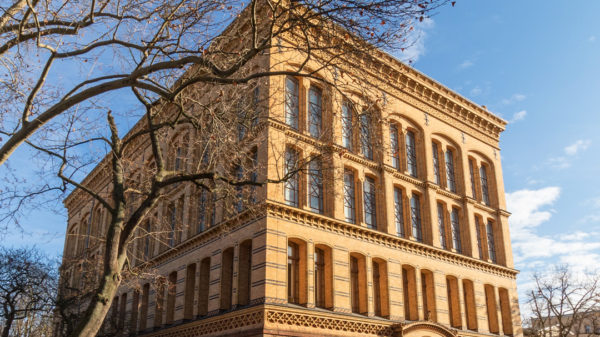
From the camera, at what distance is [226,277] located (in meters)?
20.9

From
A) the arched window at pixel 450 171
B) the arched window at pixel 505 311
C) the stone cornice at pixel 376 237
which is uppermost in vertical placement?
the arched window at pixel 450 171

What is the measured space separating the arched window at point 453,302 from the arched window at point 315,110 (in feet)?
32.5

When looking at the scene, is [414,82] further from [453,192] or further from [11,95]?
[11,95]

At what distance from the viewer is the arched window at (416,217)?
82.7 feet

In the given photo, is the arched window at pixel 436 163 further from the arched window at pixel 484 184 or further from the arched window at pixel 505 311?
the arched window at pixel 505 311

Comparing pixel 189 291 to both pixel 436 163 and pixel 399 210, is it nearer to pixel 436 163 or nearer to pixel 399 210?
pixel 399 210

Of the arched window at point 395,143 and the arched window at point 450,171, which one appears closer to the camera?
the arched window at point 395,143

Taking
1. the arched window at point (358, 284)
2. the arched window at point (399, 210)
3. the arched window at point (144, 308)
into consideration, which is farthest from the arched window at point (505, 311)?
the arched window at point (144, 308)

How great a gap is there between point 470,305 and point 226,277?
12.8 metres

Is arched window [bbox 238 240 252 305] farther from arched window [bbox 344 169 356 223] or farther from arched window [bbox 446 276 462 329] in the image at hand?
arched window [bbox 446 276 462 329]

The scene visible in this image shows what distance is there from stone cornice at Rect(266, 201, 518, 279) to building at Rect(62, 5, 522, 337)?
2.6 inches

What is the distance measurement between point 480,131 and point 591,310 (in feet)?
48.7

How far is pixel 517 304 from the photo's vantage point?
94.7 ft

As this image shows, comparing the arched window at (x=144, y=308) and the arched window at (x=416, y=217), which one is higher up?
the arched window at (x=416, y=217)
